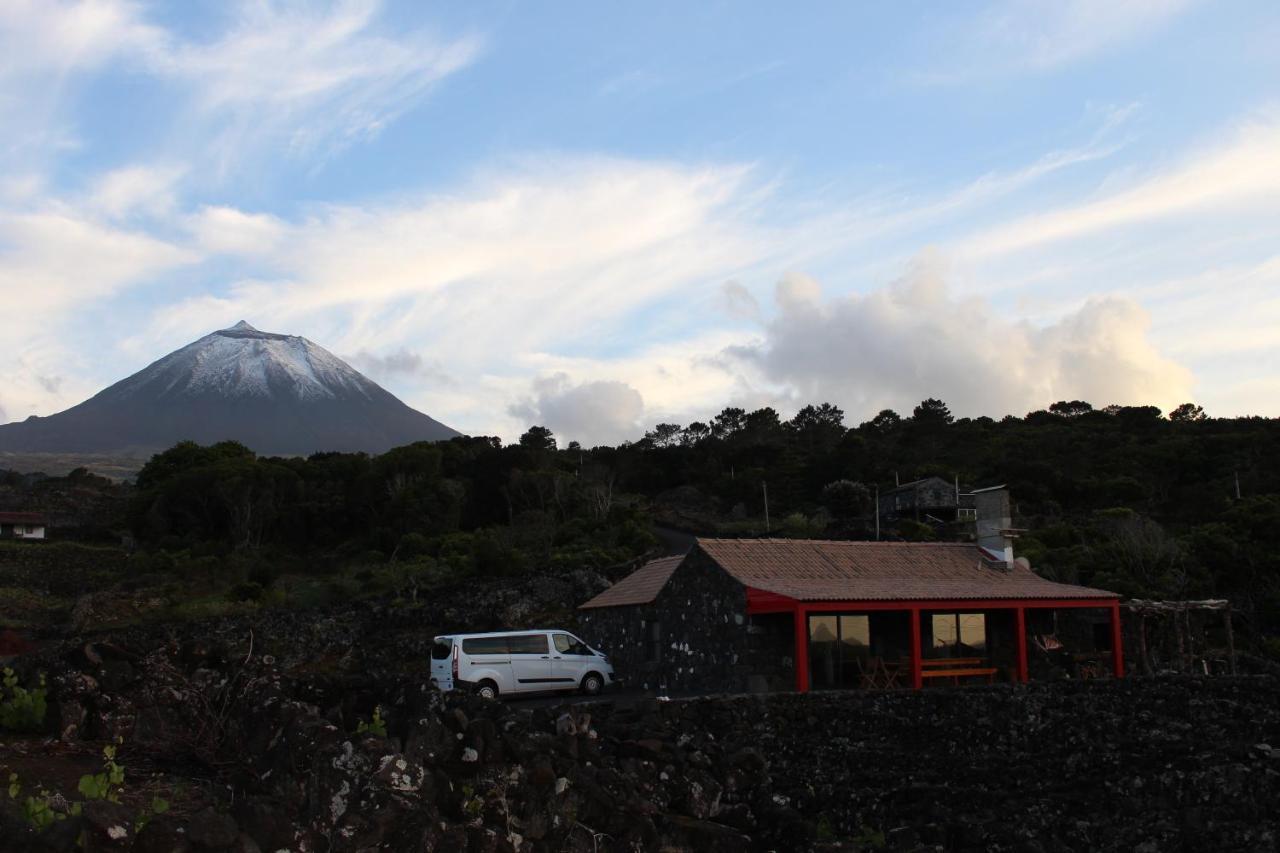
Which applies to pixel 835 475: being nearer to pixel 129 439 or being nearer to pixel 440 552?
pixel 440 552

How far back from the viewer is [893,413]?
256 ft

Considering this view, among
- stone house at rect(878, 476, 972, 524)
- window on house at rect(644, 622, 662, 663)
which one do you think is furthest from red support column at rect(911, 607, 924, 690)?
stone house at rect(878, 476, 972, 524)

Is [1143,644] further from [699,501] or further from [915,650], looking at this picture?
[699,501]

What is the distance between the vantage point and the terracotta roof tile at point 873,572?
21219mm

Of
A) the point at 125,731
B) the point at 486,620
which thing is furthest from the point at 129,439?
the point at 125,731

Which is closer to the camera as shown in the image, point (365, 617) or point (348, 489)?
point (365, 617)

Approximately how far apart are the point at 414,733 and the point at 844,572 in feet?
55.3

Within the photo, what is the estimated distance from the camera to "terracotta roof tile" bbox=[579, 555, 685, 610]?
2395 cm

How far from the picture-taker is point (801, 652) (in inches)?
773

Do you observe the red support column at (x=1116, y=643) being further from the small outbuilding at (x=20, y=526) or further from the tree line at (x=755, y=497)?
the small outbuilding at (x=20, y=526)

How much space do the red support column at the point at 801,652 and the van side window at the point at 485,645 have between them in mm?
6072

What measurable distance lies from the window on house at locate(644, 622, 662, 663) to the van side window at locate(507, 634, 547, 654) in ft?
7.93

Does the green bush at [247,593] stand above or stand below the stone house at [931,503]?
below

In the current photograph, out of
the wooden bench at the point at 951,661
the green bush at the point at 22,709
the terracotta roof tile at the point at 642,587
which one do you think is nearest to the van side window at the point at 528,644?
the terracotta roof tile at the point at 642,587
